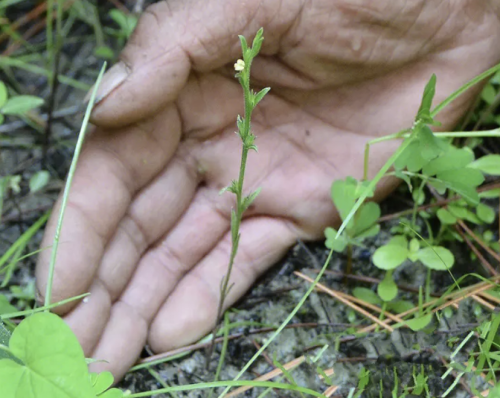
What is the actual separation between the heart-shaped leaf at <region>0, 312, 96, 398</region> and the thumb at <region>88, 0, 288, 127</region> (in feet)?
2.26

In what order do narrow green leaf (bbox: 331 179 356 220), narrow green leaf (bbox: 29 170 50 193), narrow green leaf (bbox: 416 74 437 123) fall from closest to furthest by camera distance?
1. narrow green leaf (bbox: 416 74 437 123)
2. narrow green leaf (bbox: 331 179 356 220)
3. narrow green leaf (bbox: 29 170 50 193)

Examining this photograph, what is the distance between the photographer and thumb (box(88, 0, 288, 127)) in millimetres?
1338

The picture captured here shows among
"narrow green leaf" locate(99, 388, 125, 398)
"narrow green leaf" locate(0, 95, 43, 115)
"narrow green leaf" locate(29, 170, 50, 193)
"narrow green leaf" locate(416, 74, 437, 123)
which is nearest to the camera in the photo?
"narrow green leaf" locate(99, 388, 125, 398)

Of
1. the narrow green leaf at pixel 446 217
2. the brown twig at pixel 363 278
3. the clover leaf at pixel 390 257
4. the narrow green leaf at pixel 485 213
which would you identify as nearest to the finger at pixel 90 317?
the brown twig at pixel 363 278

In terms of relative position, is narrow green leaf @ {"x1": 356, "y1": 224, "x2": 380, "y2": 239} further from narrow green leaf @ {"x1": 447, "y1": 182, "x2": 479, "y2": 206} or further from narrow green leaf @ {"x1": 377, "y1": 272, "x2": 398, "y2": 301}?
narrow green leaf @ {"x1": 447, "y1": 182, "x2": 479, "y2": 206}

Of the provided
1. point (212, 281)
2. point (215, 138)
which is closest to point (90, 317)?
point (212, 281)

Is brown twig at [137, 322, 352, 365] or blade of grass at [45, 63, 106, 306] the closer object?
blade of grass at [45, 63, 106, 306]

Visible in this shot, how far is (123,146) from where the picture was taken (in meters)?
1.46

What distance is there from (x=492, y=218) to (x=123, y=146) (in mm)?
958

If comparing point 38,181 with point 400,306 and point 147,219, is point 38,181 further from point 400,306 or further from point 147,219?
point 400,306

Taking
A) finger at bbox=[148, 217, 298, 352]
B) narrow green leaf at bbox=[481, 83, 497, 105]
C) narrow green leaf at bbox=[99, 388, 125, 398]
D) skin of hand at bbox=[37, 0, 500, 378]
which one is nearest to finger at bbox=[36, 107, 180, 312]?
skin of hand at bbox=[37, 0, 500, 378]

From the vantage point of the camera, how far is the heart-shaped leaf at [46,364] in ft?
2.46

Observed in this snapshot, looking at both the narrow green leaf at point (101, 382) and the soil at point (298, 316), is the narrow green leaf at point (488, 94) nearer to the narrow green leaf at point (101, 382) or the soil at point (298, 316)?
the soil at point (298, 316)

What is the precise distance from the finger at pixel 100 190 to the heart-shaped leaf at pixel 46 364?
522 mm
